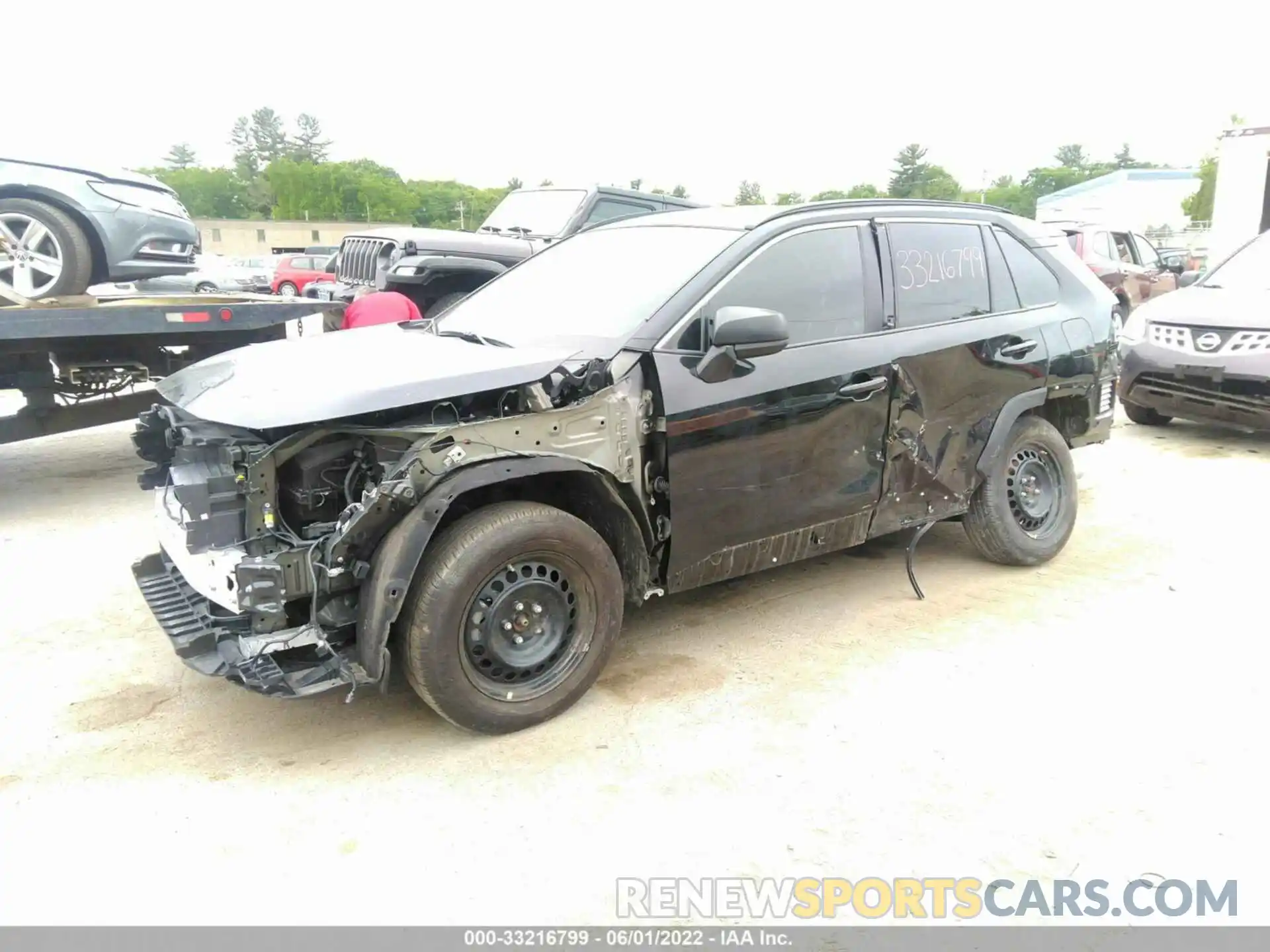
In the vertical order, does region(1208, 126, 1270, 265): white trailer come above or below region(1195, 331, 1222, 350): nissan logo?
above

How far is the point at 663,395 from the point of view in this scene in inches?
141

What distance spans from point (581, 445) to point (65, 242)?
4.97 meters

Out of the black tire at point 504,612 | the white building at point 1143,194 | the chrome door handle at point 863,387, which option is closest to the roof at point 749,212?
the chrome door handle at point 863,387

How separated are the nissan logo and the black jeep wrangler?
14.7 ft

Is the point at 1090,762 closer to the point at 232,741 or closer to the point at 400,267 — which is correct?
the point at 232,741

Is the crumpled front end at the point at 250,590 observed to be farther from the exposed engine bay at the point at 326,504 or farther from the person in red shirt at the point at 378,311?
the person in red shirt at the point at 378,311

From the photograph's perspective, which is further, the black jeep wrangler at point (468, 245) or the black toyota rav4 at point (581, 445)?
the black jeep wrangler at point (468, 245)

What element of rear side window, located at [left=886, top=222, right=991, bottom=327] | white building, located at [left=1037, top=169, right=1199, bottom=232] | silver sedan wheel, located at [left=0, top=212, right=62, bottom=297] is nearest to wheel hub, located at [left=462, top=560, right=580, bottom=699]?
rear side window, located at [left=886, top=222, right=991, bottom=327]

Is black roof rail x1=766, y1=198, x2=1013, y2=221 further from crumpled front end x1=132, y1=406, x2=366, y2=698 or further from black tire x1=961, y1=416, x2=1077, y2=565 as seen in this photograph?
crumpled front end x1=132, y1=406, x2=366, y2=698

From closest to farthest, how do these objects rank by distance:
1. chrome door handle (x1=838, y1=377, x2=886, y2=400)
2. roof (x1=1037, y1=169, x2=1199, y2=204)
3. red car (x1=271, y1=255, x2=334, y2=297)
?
chrome door handle (x1=838, y1=377, x2=886, y2=400), red car (x1=271, y1=255, x2=334, y2=297), roof (x1=1037, y1=169, x2=1199, y2=204)

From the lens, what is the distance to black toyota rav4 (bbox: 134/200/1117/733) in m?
3.15

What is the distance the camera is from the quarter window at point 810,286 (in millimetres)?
3926

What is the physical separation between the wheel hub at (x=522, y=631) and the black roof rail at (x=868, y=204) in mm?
1929
